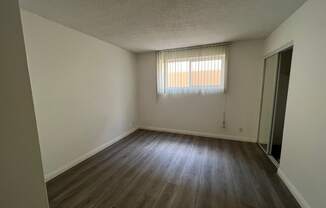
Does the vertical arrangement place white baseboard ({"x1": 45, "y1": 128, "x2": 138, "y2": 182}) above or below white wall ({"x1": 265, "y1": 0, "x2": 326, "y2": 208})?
below

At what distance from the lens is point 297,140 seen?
1.75 meters

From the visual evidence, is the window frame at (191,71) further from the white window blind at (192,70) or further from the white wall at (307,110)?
the white wall at (307,110)

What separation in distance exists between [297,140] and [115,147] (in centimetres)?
322

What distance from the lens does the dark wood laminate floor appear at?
5.62ft

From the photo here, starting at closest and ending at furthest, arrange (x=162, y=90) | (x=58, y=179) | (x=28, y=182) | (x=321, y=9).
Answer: (x=28, y=182), (x=321, y=9), (x=58, y=179), (x=162, y=90)

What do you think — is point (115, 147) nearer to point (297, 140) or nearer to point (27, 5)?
point (27, 5)

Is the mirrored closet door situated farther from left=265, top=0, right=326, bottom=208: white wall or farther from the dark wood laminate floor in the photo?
left=265, top=0, right=326, bottom=208: white wall

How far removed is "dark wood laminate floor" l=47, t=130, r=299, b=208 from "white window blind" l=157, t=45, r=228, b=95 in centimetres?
154

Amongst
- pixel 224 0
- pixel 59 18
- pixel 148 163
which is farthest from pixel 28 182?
pixel 224 0

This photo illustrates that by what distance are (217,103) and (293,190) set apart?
2.14 m

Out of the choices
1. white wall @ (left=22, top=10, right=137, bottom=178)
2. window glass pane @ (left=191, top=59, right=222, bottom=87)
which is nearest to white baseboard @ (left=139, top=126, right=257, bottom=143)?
white wall @ (left=22, top=10, right=137, bottom=178)

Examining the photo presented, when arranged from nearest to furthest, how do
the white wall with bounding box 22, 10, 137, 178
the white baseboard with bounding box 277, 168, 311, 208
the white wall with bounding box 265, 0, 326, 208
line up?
the white wall with bounding box 265, 0, 326, 208, the white baseboard with bounding box 277, 168, 311, 208, the white wall with bounding box 22, 10, 137, 178

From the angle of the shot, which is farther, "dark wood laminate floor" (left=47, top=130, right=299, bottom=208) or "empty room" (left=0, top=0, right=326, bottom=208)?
"dark wood laminate floor" (left=47, top=130, right=299, bottom=208)

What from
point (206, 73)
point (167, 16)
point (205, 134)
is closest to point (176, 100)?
point (206, 73)
